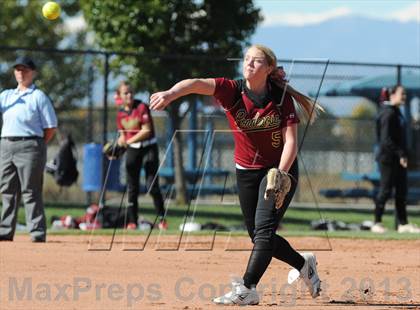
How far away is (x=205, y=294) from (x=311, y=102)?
1.80 metres

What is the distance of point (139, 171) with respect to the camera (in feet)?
49.3

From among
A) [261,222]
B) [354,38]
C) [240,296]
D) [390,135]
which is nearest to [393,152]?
[390,135]

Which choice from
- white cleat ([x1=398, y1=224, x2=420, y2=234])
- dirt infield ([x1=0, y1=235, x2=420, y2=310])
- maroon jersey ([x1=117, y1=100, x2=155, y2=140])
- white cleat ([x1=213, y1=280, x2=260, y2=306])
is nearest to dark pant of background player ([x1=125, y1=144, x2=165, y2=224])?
maroon jersey ([x1=117, y1=100, x2=155, y2=140])

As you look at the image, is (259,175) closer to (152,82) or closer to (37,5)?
(152,82)

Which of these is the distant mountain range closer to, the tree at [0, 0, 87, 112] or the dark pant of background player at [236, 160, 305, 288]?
the tree at [0, 0, 87, 112]

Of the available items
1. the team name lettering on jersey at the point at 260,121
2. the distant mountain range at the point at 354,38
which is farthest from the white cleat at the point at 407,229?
the distant mountain range at the point at 354,38

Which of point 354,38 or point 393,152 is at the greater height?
point 393,152

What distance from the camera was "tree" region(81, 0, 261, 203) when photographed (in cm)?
1936

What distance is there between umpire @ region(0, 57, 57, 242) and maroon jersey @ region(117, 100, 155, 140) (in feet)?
7.49

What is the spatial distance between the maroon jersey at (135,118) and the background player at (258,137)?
6356 millimetres

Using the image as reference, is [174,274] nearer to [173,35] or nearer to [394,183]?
[394,183]

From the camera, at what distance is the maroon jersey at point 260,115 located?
8141mm

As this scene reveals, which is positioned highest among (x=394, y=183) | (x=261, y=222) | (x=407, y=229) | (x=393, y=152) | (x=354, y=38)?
(x=261, y=222)

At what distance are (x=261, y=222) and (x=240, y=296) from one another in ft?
1.91
